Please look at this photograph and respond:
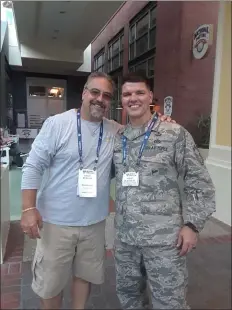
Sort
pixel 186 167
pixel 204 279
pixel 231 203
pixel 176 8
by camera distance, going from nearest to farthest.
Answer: pixel 186 167
pixel 176 8
pixel 204 279
pixel 231 203

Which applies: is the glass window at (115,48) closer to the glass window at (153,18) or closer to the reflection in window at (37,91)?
the glass window at (153,18)

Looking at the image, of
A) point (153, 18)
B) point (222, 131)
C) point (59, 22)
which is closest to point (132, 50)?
point (153, 18)

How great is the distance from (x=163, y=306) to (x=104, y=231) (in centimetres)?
34

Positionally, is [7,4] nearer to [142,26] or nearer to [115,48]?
[115,48]

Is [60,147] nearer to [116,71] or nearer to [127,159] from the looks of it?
[127,159]

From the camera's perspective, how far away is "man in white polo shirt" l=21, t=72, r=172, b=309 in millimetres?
889

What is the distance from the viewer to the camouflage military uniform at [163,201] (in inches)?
34.8

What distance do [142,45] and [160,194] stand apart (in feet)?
2.08

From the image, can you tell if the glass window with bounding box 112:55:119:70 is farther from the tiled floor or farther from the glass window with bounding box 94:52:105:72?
the tiled floor

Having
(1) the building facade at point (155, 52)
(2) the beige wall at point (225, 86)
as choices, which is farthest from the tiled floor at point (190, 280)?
(2) the beige wall at point (225, 86)

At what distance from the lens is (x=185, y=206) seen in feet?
3.01

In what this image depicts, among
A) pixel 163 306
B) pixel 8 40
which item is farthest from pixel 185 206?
pixel 8 40

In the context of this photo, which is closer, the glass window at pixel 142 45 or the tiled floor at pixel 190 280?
the tiled floor at pixel 190 280

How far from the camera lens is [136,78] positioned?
870 mm
